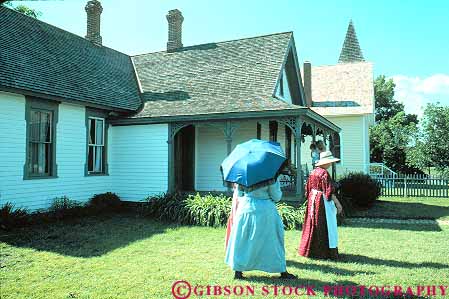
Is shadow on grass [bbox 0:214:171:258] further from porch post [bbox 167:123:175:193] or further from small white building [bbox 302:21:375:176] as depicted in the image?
small white building [bbox 302:21:375:176]

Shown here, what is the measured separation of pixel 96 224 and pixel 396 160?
25204 mm

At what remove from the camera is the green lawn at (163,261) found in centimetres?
558

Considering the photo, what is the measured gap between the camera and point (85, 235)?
360 inches

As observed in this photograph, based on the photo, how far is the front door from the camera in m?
15.2

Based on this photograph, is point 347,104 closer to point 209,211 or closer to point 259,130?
point 259,130

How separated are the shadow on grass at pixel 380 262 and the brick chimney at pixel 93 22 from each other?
14568 mm

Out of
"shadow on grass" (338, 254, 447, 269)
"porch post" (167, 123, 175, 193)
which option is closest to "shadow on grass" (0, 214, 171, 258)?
"porch post" (167, 123, 175, 193)

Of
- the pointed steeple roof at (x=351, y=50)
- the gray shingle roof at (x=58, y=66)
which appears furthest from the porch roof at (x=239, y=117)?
the pointed steeple roof at (x=351, y=50)

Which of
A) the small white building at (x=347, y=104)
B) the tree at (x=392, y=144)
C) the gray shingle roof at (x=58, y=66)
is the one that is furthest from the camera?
the tree at (x=392, y=144)

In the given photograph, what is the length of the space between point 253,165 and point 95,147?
9.43 m

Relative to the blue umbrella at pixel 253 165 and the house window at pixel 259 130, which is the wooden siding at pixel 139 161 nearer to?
the house window at pixel 259 130

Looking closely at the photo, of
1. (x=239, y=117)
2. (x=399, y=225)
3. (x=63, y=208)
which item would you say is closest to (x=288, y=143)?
(x=239, y=117)

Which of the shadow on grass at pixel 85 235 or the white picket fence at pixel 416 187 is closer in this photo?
the shadow on grass at pixel 85 235

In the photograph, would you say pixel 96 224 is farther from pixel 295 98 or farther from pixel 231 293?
pixel 295 98
